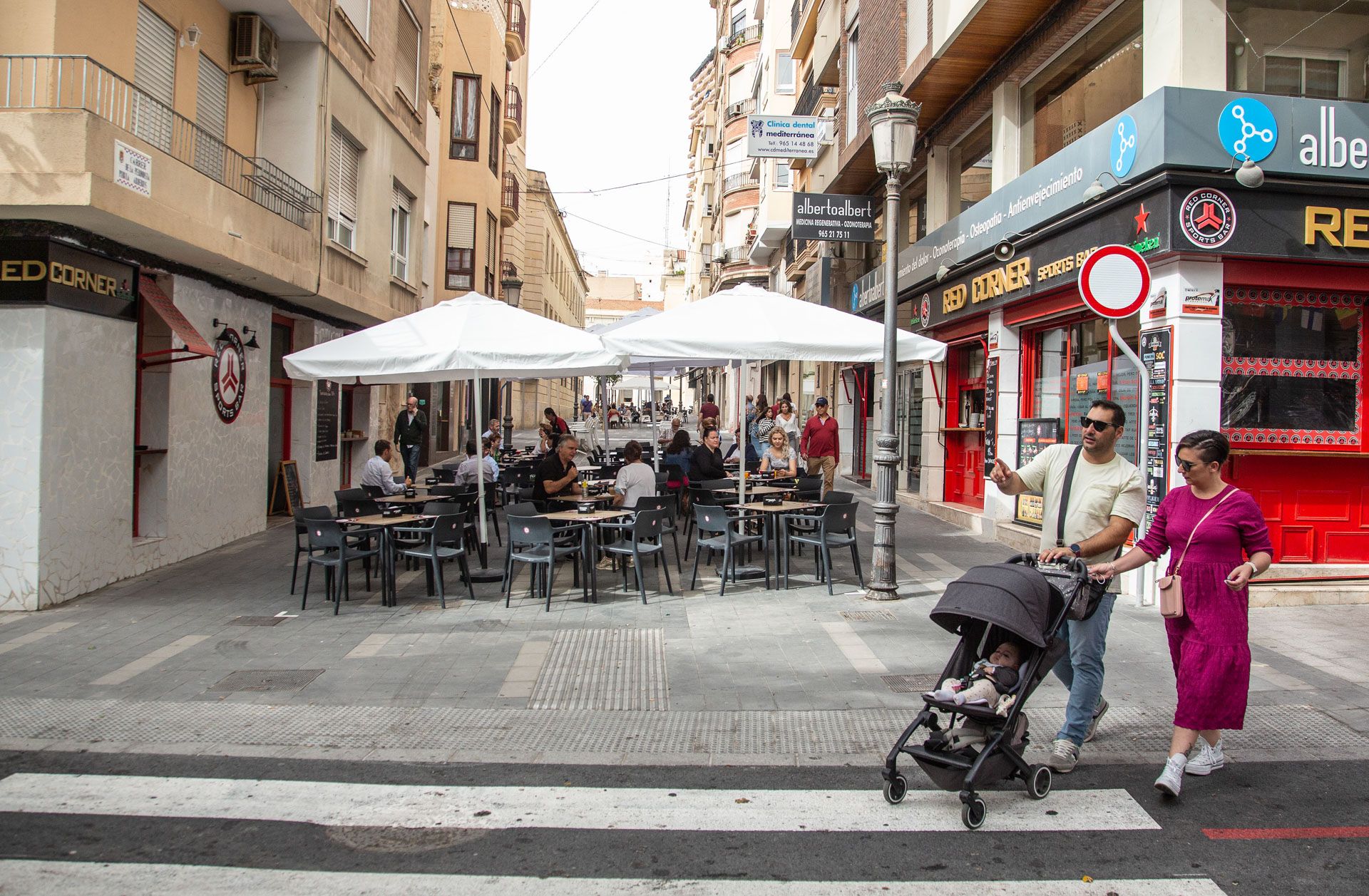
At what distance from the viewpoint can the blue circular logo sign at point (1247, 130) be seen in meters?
8.59

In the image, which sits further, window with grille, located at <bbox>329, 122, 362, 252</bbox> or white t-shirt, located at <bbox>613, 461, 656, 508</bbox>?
window with grille, located at <bbox>329, 122, 362, 252</bbox>

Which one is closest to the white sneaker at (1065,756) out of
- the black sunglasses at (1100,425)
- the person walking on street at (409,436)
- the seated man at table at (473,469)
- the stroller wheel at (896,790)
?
the stroller wheel at (896,790)

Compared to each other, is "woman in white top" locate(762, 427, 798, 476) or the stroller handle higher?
"woman in white top" locate(762, 427, 798, 476)

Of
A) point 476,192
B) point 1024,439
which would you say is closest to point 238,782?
point 1024,439

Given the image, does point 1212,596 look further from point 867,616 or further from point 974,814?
point 867,616

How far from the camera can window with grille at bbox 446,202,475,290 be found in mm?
26078

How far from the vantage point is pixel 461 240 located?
26.4 m

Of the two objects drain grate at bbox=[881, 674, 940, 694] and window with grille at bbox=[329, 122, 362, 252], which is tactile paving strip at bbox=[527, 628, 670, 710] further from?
window with grille at bbox=[329, 122, 362, 252]

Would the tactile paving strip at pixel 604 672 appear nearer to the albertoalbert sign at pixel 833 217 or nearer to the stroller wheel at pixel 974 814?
the stroller wheel at pixel 974 814

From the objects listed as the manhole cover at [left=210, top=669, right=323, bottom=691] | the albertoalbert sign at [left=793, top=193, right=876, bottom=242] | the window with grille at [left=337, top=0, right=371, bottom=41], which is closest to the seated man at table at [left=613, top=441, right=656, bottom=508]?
the manhole cover at [left=210, top=669, right=323, bottom=691]

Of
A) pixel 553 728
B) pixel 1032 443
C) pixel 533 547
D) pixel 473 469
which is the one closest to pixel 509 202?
pixel 473 469

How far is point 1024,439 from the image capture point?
1254 centimetres

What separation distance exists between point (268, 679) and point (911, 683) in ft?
14.6

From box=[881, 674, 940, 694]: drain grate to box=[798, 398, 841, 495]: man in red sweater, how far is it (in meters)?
8.47
